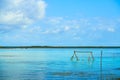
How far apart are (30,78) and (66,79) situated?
9.17 ft

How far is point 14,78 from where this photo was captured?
28078 millimetres

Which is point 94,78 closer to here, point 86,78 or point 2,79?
point 86,78

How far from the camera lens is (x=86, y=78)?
28156 mm

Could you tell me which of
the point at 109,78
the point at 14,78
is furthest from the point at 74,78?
Answer: the point at 14,78

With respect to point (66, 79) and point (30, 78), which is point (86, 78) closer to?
point (66, 79)

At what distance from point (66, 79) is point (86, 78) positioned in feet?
5.52

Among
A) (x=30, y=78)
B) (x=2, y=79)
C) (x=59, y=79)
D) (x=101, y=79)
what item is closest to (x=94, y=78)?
(x=101, y=79)

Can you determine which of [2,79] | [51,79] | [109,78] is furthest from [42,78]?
[109,78]

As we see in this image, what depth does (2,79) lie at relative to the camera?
91.2 ft

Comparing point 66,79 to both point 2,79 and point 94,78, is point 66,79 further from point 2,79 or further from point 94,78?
point 2,79

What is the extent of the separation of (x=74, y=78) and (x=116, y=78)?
3176mm

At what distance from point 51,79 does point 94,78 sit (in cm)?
326

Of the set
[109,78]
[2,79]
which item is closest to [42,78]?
[2,79]

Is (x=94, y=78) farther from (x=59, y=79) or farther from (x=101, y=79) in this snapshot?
(x=59, y=79)
